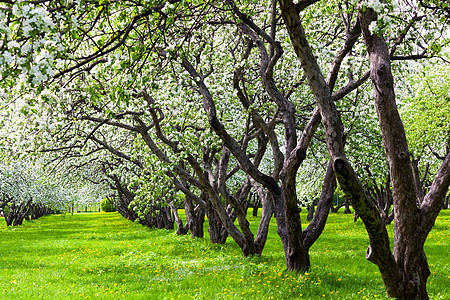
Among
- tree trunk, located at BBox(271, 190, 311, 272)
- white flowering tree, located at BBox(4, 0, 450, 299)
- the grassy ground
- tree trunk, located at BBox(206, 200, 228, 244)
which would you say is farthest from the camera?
tree trunk, located at BBox(206, 200, 228, 244)

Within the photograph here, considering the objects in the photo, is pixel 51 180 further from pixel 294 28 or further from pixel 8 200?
pixel 8 200

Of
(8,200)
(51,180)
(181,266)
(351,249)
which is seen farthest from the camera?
(8,200)

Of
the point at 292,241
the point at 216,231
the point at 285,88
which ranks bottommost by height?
the point at 216,231

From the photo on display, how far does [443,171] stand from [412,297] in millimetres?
2051

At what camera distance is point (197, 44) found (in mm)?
12000

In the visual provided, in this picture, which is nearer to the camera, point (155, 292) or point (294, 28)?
point (294, 28)

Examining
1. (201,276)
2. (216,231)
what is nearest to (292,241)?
(201,276)

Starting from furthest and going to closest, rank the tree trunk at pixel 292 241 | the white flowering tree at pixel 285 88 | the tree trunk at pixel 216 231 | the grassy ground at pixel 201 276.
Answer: the tree trunk at pixel 216 231 < the tree trunk at pixel 292 241 < the grassy ground at pixel 201 276 < the white flowering tree at pixel 285 88

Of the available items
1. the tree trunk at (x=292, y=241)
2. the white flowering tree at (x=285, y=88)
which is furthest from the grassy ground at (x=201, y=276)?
the white flowering tree at (x=285, y=88)

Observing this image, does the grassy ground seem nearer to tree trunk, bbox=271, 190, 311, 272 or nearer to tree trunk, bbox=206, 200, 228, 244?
tree trunk, bbox=271, 190, 311, 272

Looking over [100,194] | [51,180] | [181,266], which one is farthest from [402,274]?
[100,194]

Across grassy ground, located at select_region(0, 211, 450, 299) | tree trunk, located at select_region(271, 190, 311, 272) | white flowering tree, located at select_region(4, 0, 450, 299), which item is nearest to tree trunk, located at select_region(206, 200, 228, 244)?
grassy ground, located at select_region(0, 211, 450, 299)

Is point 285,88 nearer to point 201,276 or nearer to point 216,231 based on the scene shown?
point 201,276

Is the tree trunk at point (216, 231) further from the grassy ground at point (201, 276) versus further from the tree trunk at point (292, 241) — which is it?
the tree trunk at point (292, 241)
